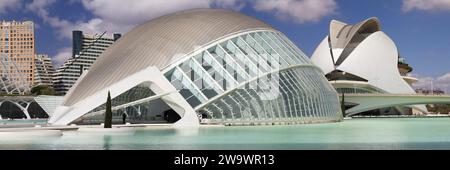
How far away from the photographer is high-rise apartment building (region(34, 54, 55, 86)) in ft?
523

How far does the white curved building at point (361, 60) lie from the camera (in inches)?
3324

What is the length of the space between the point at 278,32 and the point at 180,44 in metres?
11.4

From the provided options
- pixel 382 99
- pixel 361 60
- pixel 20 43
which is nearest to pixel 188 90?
pixel 382 99

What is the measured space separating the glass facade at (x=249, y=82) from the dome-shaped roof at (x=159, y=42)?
1.08 metres

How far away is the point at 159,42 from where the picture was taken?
36.6m

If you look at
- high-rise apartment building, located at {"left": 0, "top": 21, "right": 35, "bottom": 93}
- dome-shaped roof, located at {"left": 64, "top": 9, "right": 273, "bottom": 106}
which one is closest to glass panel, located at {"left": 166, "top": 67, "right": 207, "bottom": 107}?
dome-shaped roof, located at {"left": 64, "top": 9, "right": 273, "bottom": 106}

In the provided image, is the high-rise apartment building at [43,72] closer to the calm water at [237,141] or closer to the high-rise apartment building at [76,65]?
the high-rise apartment building at [76,65]

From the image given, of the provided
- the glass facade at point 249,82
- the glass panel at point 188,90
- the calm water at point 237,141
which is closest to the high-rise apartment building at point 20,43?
the glass facade at point 249,82

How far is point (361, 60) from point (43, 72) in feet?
381

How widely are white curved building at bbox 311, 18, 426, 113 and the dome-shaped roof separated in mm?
44572

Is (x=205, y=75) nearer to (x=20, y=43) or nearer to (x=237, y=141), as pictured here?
(x=237, y=141)

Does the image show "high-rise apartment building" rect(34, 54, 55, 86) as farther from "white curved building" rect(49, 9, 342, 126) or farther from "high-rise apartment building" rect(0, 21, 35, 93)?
"white curved building" rect(49, 9, 342, 126)

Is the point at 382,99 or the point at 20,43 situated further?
the point at 20,43

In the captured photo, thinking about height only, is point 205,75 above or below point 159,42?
below
